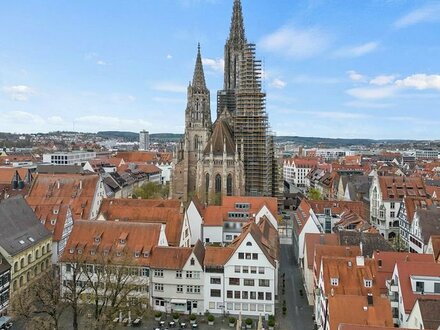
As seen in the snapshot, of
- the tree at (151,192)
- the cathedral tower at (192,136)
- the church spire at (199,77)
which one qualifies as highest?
the church spire at (199,77)

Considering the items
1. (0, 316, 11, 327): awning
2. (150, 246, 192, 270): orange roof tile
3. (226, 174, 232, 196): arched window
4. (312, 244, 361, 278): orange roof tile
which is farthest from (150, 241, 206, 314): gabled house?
(226, 174, 232, 196): arched window

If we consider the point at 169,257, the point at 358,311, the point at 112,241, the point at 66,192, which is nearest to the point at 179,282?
the point at 169,257

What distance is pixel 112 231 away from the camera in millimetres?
53656

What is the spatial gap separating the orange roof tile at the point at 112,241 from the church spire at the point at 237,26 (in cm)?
7902

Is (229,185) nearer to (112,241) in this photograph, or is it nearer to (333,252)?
(112,241)

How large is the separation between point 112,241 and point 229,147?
164 feet

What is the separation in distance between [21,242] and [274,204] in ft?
133

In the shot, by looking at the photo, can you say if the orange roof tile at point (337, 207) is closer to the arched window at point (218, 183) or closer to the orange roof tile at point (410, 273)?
the arched window at point (218, 183)

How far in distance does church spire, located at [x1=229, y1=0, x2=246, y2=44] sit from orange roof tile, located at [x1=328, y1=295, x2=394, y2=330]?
94242mm

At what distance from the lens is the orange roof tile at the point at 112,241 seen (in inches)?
1999

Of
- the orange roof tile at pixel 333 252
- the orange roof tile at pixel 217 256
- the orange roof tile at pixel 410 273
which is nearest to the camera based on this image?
the orange roof tile at pixel 410 273

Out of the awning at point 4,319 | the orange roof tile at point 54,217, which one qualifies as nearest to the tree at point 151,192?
the orange roof tile at point 54,217

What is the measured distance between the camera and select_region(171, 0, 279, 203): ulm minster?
319 ft

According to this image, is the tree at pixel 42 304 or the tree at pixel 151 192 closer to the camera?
the tree at pixel 42 304
